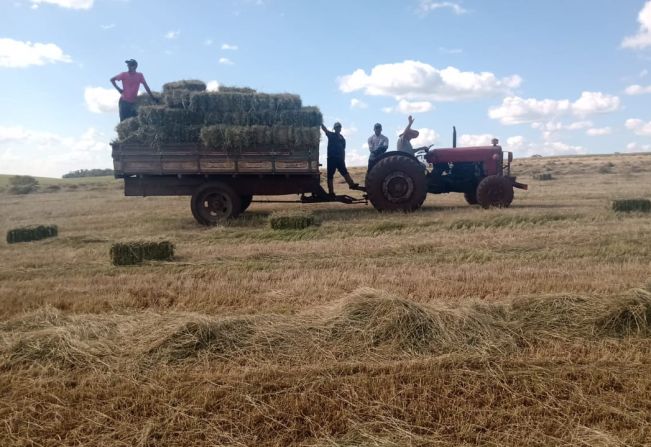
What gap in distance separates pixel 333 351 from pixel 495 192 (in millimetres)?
9109

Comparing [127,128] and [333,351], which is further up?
[127,128]

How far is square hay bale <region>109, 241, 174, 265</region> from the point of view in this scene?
7.16 m

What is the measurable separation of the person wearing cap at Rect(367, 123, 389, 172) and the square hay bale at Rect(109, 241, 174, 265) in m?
5.68

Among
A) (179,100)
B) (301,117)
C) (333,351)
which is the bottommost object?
(333,351)

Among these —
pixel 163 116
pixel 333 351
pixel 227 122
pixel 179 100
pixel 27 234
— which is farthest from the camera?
pixel 227 122

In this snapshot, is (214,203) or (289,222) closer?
(289,222)

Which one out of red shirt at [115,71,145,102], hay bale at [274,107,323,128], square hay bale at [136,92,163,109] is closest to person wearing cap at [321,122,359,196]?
hay bale at [274,107,323,128]

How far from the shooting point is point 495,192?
11.8 m

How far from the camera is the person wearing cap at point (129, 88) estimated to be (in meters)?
10.5

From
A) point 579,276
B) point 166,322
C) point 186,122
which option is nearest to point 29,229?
point 186,122

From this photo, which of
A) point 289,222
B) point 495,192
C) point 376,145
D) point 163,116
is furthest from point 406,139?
point 163,116

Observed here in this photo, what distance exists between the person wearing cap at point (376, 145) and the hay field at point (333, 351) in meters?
4.82

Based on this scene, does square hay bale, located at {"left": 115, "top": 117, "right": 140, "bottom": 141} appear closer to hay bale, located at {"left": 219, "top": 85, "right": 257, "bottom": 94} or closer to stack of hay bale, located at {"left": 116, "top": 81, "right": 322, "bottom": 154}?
stack of hay bale, located at {"left": 116, "top": 81, "right": 322, "bottom": 154}

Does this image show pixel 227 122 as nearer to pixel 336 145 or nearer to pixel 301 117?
pixel 301 117
